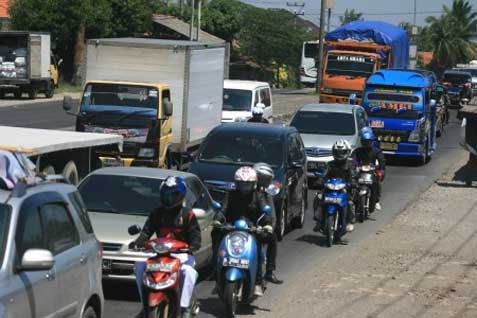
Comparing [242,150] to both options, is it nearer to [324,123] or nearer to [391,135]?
[324,123]

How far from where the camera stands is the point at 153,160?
68.9 feet

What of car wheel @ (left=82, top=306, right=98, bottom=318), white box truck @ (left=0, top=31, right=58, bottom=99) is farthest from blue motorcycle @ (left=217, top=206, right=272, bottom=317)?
white box truck @ (left=0, top=31, right=58, bottom=99)

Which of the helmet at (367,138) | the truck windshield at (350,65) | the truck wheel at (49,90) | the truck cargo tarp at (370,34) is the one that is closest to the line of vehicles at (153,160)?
the helmet at (367,138)

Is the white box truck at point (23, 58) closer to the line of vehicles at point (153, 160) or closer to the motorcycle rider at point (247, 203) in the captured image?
the line of vehicles at point (153, 160)

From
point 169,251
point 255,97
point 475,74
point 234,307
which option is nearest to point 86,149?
point 234,307

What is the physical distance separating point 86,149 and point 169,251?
6.93 meters

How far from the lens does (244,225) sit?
10789 millimetres

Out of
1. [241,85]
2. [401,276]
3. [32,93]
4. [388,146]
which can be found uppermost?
[241,85]

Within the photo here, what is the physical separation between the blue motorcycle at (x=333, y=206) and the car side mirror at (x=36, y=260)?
9481 mm

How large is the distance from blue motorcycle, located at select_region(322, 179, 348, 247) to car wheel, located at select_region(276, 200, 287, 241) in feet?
2.12

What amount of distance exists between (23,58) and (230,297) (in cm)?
4100

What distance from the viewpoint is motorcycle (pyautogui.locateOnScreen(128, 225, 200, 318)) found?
8.87 meters

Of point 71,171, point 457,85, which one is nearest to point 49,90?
point 457,85

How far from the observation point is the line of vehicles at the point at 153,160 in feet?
24.5
